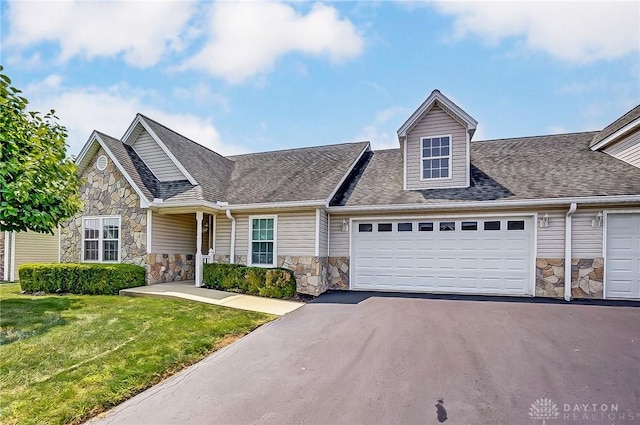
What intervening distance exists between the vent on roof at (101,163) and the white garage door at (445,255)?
8.73 m

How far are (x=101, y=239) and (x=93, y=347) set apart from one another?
7.48 meters

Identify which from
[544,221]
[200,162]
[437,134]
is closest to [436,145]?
[437,134]

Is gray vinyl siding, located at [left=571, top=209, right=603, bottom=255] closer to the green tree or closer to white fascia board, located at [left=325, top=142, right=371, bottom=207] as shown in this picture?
white fascia board, located at [left=325, top=142, right=371, bottom=207]

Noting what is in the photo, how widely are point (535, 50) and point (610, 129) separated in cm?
407

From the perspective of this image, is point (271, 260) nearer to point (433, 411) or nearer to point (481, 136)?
point (433, 411)

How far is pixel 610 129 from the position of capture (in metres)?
11.5

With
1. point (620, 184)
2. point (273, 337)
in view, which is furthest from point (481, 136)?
point (273, 337)

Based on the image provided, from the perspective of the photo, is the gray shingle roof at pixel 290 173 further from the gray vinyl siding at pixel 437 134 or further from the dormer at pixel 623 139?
the dormer at pixel 623 139

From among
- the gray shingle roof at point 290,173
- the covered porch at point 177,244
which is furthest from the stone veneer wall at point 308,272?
the covered porch at point 177,244

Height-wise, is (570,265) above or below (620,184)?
below

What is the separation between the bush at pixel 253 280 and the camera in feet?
33.6

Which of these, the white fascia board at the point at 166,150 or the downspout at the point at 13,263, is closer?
the white fascia board at the point at 166,150

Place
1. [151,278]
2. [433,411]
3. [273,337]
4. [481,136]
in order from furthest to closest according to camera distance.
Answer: [481,136]
[151,278]
[273,337]
[433,411]

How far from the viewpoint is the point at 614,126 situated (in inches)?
453
